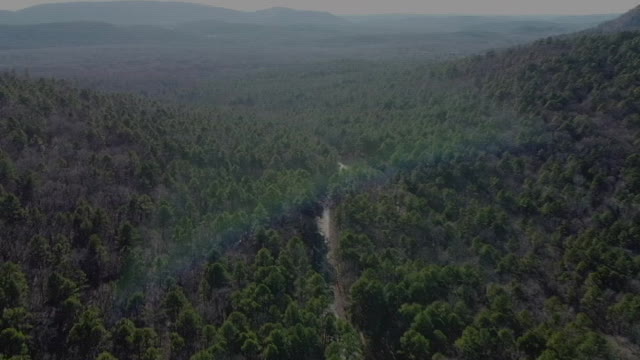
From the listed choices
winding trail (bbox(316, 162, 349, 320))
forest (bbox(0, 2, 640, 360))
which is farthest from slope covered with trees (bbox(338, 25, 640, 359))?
winding trail (bbox(316, 162, 349, 320))

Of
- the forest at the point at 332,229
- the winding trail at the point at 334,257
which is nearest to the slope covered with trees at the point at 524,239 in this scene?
the forest at the point at 332,229

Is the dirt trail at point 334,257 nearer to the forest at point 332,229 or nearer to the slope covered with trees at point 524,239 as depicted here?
the forest at point 332,229

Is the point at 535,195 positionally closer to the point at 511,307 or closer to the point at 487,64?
the point at 511,307

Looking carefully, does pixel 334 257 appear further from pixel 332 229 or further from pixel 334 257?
pixel 332 229

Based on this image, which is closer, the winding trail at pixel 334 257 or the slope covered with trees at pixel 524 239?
the slope covered with trees at pixel 524 239

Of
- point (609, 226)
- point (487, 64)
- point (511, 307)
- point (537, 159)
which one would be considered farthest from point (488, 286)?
point (487, 64)

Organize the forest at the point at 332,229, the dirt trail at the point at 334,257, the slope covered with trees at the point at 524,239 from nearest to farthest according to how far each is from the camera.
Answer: the forest at the point at 332,229 < the slope covered with trees at the point at 524,239 < the dirt trail at the point at 334,257
